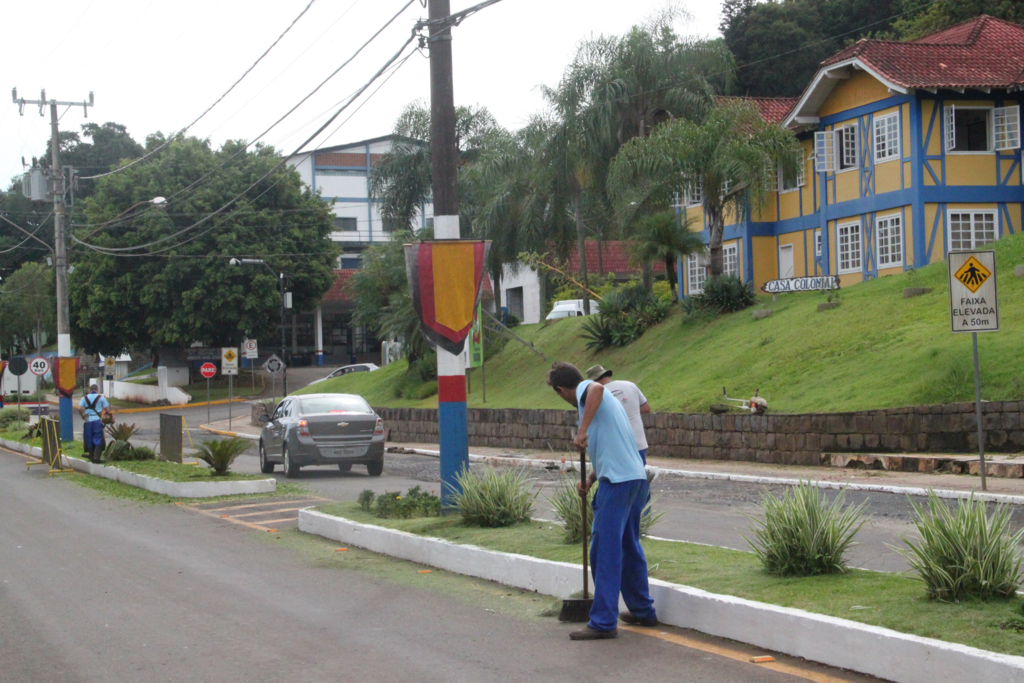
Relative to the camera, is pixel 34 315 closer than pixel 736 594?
No

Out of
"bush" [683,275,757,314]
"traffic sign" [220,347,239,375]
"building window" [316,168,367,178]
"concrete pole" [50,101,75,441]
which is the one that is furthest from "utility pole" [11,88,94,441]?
"building window" [316,168,367,178]

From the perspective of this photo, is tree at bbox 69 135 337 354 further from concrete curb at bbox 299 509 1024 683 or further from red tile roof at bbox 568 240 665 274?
concrete curb at bbox 299 509 1024 683

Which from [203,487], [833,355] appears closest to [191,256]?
[833,355]

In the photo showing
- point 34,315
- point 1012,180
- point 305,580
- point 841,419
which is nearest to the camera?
point 305,580

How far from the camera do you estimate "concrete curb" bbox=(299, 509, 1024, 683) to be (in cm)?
501

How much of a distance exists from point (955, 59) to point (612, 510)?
2645cm

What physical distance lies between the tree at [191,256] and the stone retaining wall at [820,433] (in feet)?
108

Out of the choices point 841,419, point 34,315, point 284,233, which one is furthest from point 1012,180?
point 34,315

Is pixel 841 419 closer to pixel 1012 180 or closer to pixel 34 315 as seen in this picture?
pixel 1012 180

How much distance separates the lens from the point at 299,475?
19.9m

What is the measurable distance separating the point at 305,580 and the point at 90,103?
2627 centimetres

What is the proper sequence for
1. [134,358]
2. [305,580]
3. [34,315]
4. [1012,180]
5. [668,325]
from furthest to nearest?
[134,358], [34,315], [668,325], [1012,180], [305,580]

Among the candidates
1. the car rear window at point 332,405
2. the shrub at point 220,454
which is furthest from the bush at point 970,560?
the car rear window at point 332,405

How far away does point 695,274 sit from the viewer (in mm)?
37688
